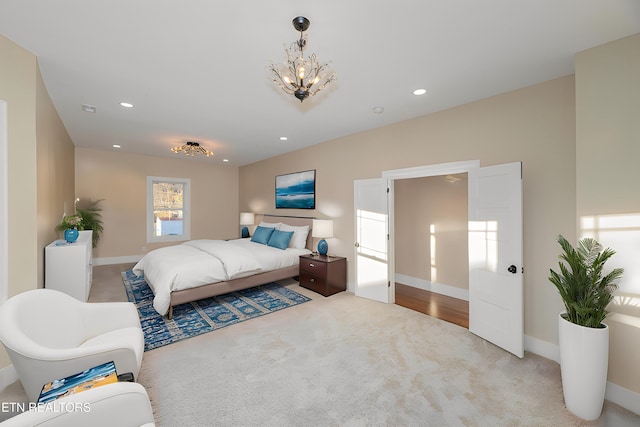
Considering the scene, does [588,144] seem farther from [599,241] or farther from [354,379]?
[354,379]

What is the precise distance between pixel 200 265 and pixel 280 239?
170 cm

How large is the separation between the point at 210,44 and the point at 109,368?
231 cm

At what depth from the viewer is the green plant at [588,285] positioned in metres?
1.84

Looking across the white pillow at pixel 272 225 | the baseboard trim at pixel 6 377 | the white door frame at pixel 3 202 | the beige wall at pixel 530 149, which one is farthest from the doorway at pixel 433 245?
the white door frame at pixel 3 202

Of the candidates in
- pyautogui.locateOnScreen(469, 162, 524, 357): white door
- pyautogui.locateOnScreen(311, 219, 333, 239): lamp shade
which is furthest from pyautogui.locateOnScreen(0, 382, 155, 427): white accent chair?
pyautogui.locateOnScreen(311, 219, 333, 239): lamp shade

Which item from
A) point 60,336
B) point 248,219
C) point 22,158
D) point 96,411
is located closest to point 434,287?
point 96,411

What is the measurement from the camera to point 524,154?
2678 millimetres

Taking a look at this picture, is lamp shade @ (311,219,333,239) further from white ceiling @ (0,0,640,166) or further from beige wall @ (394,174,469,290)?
white ceiling @ (0,0,640,166)

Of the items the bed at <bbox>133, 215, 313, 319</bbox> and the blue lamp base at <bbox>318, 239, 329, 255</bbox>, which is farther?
the blue lamp base at <bbox>318, 239, 329, 255</bbox>

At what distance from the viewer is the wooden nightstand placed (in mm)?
4215

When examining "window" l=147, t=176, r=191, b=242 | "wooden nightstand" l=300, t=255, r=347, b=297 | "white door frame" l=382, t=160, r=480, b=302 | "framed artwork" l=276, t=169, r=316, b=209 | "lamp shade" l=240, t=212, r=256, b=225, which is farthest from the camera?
"lamp shade" l=240, t=212, r=256, b=225

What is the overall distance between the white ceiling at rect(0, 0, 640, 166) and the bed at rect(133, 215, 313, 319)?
2092 millimetres

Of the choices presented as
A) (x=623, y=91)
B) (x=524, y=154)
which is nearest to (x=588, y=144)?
(x=623, y=91)

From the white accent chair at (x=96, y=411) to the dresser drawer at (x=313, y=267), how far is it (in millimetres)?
3151
